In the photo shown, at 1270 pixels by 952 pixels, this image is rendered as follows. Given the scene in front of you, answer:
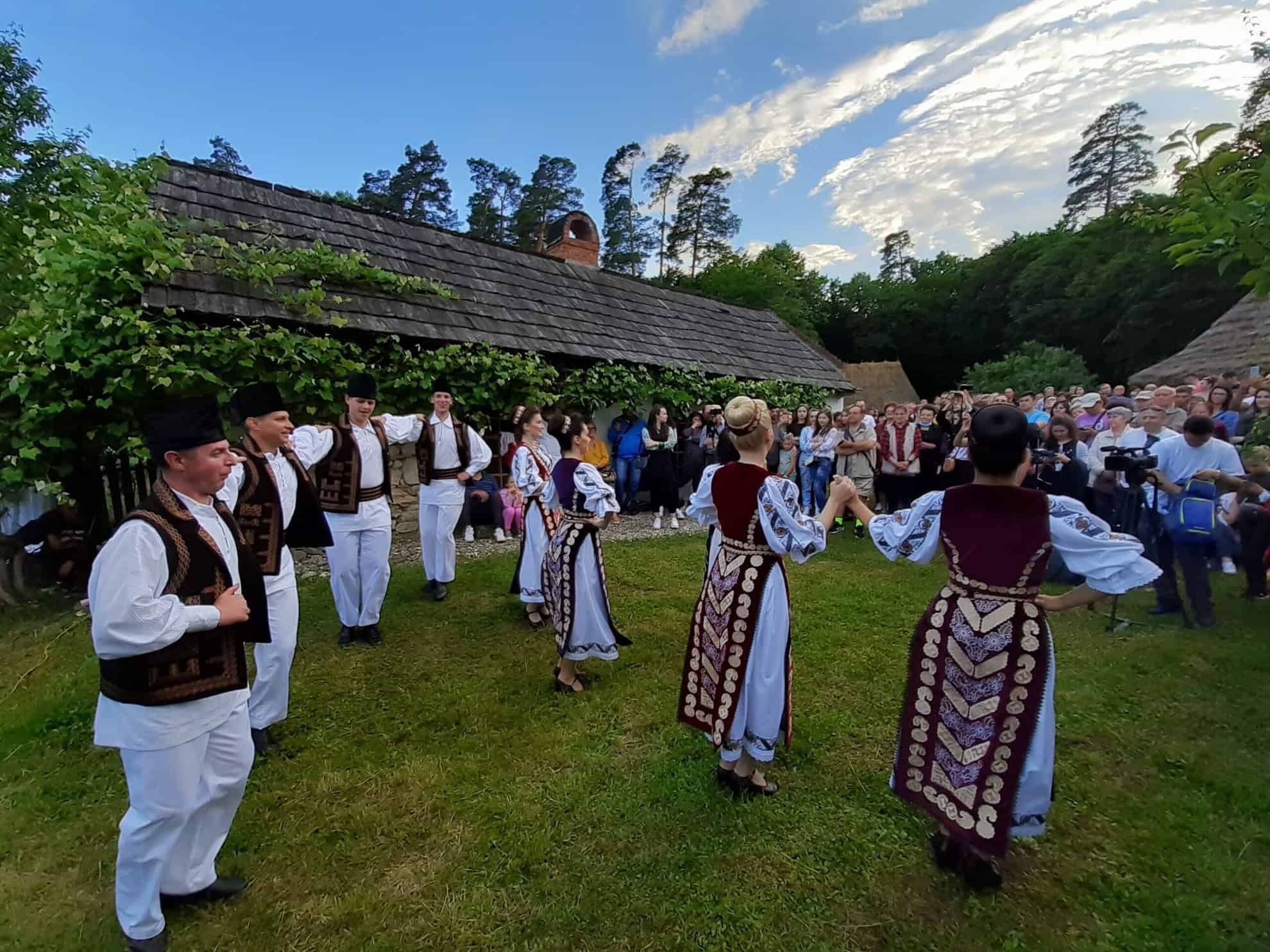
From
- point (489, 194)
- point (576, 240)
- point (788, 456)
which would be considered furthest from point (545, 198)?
point (788, 456)

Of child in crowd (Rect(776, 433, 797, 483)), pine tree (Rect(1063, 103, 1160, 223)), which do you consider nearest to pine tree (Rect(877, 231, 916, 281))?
pine tree (Rect(1063, 103, 1160, 223))

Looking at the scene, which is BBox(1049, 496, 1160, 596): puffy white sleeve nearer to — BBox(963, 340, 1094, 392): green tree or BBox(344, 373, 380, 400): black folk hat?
BBox(344, 373, 380, 400): black folk hat

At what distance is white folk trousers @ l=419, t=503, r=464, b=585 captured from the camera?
243 inches

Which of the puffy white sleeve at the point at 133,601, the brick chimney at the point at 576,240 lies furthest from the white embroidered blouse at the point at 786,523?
the brick chimney at the point at 576,240

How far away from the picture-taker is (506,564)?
24.6 feet

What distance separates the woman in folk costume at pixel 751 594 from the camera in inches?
113

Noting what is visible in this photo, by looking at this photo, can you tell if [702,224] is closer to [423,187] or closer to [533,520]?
[423,187]

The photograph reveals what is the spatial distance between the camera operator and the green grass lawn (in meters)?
0.46

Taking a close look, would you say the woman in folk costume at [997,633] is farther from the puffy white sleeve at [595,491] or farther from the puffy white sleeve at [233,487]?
the puffy white sleeve at [233,487]

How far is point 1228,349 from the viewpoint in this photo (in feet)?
46.7

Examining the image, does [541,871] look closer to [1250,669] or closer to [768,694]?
[768,694]

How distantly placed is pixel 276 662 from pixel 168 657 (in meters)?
1.52

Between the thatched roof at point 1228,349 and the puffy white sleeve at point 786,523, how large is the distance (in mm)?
15774

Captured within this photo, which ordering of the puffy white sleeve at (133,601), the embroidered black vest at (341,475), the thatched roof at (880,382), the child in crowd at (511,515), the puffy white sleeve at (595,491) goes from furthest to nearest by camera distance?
the thatched roof at (880,382) < the child in crowd at (511,515) < the embroidered black vest at (341,475) < the puffy white sleeve at (595,491) < the puffy white sleeve at (133,601)
